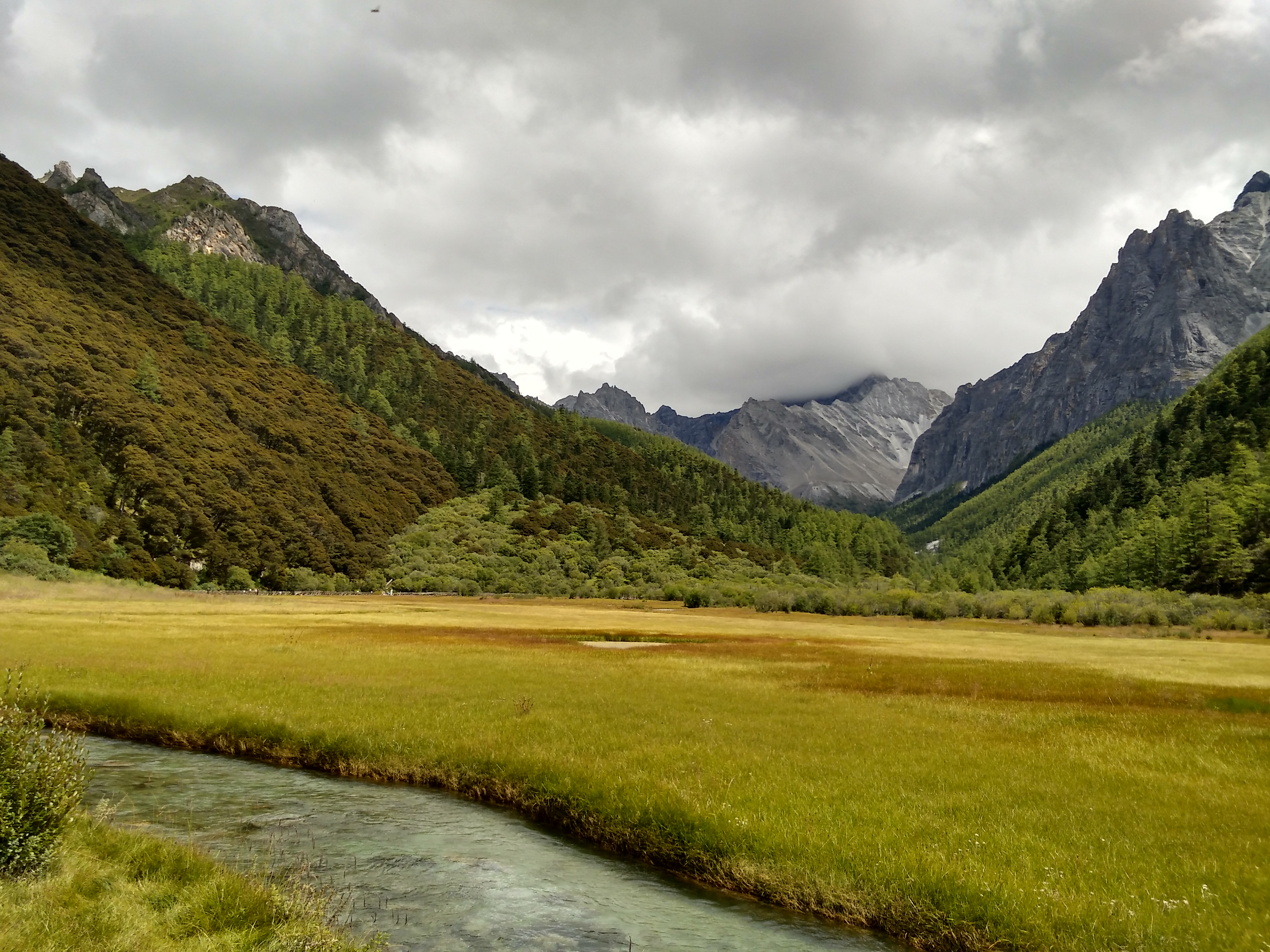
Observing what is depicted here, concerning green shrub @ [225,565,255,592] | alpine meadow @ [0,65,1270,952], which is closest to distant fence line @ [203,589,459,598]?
green shrub @ [225,565,255,592]

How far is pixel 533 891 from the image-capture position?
13.4 meters

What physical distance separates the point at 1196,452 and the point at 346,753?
735ft

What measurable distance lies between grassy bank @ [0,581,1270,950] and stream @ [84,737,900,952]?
0.85 m

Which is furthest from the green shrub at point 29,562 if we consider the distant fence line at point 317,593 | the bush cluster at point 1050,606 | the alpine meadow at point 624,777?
the bush cluster at point 1050,606

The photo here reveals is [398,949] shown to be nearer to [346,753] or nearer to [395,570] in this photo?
[346,753]

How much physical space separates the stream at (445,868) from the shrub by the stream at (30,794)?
3.43 m

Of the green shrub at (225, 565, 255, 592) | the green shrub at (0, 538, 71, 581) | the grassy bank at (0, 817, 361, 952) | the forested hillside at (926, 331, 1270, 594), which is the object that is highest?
the forested hillside at (926, 331, 1270, 594)

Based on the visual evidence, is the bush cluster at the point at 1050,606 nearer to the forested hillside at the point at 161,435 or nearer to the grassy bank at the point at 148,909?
the forested hillside at the point at 161,435

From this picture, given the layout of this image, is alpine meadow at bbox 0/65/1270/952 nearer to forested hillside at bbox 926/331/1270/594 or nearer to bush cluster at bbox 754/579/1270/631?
bush cluster at bbox 754/579/1270/631

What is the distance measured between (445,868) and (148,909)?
19.0ft

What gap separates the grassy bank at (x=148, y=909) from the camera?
8406 millimetres

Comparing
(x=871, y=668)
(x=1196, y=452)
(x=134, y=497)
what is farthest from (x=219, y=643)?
(x=1196, y=452)

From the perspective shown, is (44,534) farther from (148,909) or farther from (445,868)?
(148,909)

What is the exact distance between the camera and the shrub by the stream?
9945mm
